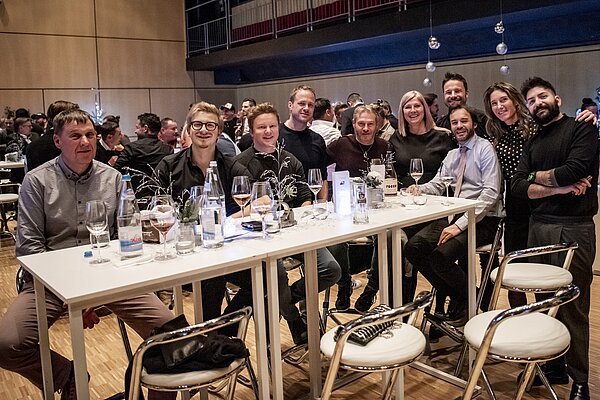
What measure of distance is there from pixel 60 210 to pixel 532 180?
2232mm

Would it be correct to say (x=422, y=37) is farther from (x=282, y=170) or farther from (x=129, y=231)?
(x=129, y=231)

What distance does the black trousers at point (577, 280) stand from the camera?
106 inches

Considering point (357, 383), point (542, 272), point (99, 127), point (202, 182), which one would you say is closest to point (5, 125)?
point (99, 127)

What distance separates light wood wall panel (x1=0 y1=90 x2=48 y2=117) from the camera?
424 inches

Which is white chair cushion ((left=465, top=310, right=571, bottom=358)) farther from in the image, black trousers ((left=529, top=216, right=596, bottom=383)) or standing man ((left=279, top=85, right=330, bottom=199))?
standing man ((left=279, top=85, right=330, bottom=199))

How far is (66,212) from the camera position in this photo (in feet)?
8.88

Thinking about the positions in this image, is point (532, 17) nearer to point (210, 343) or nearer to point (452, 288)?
point (452, 288)

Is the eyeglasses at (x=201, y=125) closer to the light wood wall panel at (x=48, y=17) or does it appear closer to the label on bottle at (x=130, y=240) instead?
the label on bottle at (x=130, y=240)

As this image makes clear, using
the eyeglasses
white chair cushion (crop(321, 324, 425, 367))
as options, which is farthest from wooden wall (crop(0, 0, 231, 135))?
white chair cushion (crop(321, 324, 425, 367))

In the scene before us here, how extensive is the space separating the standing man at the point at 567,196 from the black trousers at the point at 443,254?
39 centimetres

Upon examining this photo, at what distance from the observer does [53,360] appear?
242 cm

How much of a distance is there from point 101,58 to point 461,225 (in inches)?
405

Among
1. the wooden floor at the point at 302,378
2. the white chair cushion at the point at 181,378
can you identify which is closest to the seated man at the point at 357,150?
the wooden floor at the point at 302,378

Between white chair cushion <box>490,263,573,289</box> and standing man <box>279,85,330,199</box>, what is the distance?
5.23 ft
